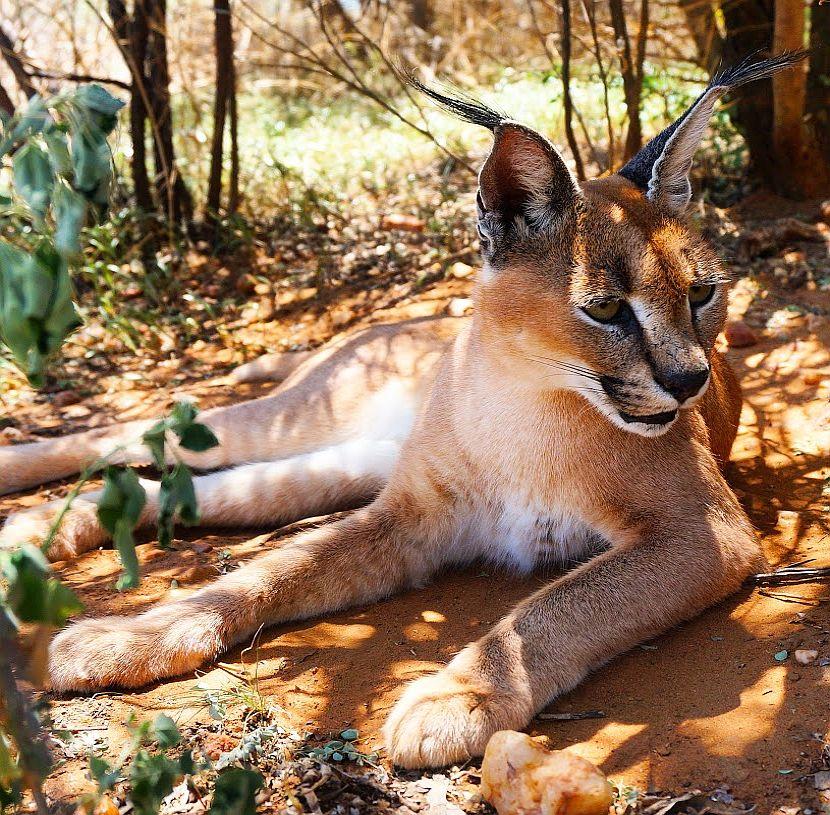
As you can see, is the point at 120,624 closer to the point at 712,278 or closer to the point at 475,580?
the point at 475,580

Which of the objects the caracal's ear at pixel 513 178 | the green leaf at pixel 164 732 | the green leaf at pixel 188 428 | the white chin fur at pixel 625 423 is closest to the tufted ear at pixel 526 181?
the caracal's ear at pixel 513 178

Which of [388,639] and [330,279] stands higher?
[330,279]

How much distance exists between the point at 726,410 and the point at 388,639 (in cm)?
149

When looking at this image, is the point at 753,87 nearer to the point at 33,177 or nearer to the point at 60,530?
the point at 60,530

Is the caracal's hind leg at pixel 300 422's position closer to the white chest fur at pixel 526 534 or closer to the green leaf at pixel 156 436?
the white chest fur at pixel 526 534

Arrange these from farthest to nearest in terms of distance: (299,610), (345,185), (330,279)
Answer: (345,185) < (330,279) < (299,610)

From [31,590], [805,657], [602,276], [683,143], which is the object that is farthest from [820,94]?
[31,590]

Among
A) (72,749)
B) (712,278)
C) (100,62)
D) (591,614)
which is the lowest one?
(72,749)

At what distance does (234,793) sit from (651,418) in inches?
60.5

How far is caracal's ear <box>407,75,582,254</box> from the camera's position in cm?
278

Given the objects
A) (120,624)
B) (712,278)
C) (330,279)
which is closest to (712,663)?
(712,278)

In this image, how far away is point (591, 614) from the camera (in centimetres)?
280

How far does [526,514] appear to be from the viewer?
3242mm

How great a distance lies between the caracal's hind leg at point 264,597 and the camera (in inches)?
108
